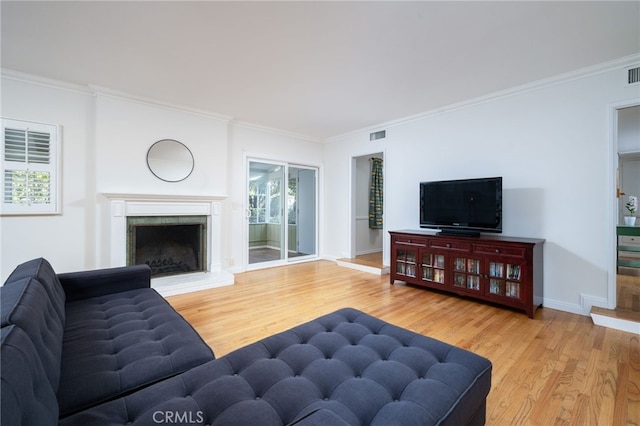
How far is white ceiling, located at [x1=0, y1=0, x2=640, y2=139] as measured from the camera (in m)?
2.09

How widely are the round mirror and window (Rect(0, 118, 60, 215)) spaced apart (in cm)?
100

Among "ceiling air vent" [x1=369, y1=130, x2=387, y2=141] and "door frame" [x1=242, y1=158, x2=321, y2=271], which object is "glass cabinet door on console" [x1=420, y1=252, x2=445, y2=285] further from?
"door frame" [x1=242, y1=158, x2=321, y2=271]

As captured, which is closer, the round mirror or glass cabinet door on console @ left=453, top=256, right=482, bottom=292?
glass cabinet door on console @ left=453, top=256, right=482, bottom=292

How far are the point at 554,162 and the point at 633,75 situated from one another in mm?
972

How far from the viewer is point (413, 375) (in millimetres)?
1188

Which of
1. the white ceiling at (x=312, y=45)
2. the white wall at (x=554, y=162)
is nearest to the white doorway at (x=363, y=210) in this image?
the white wall at (x=554, y=162)

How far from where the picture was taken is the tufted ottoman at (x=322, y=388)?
938 mm

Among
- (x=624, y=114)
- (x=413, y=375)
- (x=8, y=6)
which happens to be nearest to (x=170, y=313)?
(x=413, y=375)

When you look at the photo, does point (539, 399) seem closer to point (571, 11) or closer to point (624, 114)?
point (571, 11)

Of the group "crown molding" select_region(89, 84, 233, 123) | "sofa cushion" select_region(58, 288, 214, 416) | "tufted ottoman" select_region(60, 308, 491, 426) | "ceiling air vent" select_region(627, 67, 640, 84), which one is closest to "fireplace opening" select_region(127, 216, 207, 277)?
"crown molding" select_region(89, 84, 233, 123)

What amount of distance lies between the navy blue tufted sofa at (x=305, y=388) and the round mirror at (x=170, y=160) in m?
3.20

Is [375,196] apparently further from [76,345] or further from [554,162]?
[76,345]

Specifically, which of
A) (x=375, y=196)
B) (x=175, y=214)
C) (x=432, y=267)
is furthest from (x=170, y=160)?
(x=375, y=196)

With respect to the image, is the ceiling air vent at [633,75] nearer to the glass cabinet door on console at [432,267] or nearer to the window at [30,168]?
the glass cabinet door on console at [432,267]
